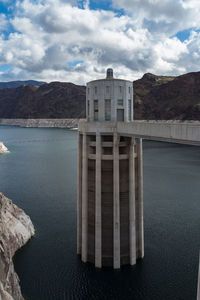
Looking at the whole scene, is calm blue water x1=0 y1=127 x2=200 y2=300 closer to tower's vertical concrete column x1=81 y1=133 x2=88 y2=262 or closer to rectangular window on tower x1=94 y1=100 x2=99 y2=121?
tower's vertical concrete column x1=81 y1=133 x2=88 y2=262

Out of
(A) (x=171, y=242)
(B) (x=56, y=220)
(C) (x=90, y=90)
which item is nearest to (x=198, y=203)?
(A) (x=171, y=242)

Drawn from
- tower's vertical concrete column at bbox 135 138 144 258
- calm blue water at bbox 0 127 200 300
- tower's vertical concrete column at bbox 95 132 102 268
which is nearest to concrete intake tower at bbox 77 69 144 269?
tower's vertical concrete column at bbox 95 132 102 268

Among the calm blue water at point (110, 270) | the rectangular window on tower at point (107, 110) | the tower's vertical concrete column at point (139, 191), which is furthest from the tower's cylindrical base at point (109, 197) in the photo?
the calm blue water at point (110, 270)

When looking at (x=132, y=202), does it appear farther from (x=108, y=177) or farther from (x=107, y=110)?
(x=107, y=110)

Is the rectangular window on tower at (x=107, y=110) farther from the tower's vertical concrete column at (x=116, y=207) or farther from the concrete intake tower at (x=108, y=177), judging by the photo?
the tower's vertical concrete column at (x=116, y=207)

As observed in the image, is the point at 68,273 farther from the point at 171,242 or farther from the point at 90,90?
the point at 90,90
